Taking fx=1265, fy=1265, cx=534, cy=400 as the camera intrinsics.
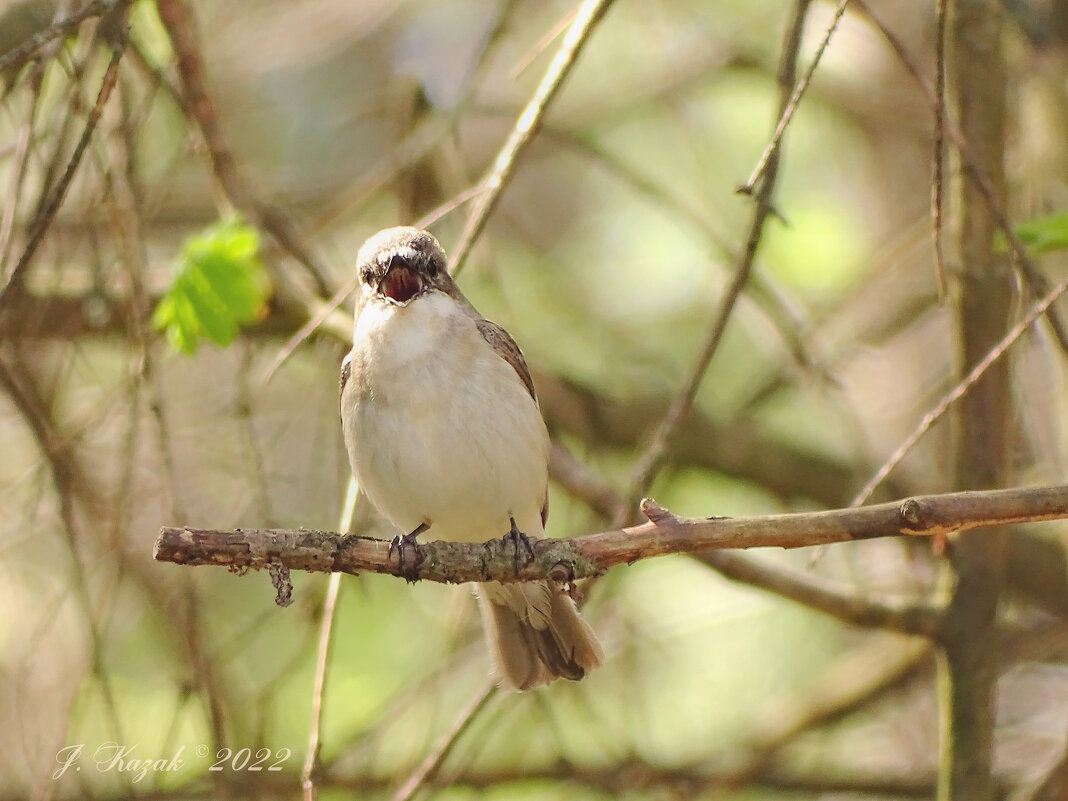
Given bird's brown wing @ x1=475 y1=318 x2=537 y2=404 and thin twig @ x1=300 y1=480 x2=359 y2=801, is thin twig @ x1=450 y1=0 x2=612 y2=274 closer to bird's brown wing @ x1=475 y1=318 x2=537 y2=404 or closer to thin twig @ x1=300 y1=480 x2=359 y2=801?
bird's brown wing @ x1=475 y1=318 x2=537 y2=404

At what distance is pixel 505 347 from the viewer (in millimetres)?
4402

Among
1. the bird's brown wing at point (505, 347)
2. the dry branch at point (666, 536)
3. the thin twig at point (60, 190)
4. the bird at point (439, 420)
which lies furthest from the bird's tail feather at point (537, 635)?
the thin twig at point (60, 190)

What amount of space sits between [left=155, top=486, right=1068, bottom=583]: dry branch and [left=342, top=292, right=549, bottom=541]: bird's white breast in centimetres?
109

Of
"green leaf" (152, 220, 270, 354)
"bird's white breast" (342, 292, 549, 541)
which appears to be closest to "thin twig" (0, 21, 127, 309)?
"green leaf" (152, 220, 270, 354)

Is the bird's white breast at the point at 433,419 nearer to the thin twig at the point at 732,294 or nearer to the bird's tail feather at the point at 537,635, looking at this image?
the bird's tail feather at the point at 537,635

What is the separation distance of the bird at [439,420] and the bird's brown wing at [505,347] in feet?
0.04

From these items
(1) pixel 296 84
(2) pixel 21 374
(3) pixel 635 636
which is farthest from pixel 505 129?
(2) pixel 21 374

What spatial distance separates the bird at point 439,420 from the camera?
403 cm

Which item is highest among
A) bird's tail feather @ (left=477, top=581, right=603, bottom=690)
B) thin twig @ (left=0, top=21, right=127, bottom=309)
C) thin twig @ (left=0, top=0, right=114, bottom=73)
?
thin twig @ (left=0, top=0, right=114, bottom=73)

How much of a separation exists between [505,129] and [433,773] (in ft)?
20.1

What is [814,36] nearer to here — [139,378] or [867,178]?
[867,178]

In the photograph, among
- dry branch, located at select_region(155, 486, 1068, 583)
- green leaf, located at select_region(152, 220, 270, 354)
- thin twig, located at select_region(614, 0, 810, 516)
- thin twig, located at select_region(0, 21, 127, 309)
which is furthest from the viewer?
green leaf, located at select_region(152, 220, 270, 354)

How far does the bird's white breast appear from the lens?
4027mm

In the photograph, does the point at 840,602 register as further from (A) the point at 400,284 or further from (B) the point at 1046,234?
(A) the point at 400,284
